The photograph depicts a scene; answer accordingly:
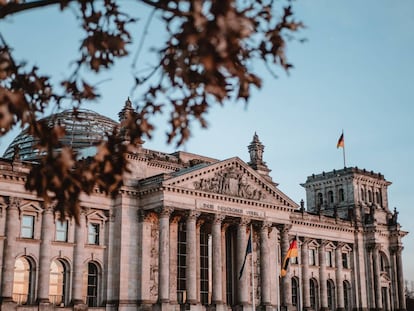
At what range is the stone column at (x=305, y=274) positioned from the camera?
71000mm

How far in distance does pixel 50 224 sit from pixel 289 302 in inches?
992

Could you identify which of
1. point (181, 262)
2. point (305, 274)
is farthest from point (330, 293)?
point (181, 262)

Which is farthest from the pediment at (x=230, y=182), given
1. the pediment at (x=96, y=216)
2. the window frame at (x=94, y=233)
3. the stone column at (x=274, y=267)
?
the window frame at (x=94, y=233)

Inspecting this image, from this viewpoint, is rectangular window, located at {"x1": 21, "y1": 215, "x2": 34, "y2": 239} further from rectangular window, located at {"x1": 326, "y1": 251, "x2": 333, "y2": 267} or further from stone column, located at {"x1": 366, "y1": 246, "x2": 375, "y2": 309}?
stone column, located at {"x1": 366, "y1": 246, "x2": 375, "y2": 309}

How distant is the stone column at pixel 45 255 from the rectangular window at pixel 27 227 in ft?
2.71

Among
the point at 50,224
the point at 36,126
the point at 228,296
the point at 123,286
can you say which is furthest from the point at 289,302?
the point at 36,126

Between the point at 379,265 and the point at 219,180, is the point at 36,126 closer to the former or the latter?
the point at 219,180

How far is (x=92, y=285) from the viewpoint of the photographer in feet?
176

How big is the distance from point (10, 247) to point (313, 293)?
1505 inches

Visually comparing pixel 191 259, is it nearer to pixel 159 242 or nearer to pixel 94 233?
pixel 159 242

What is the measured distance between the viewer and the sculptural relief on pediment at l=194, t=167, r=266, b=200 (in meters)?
A: 57.1

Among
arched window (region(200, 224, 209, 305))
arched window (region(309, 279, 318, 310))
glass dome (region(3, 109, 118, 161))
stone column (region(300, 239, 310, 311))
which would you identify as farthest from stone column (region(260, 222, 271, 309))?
glass dome (region(3, 109, 118, 161))

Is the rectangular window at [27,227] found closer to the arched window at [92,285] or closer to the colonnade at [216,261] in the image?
the arched window at [92,285]

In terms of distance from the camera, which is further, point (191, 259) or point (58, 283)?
point (191, 259)
